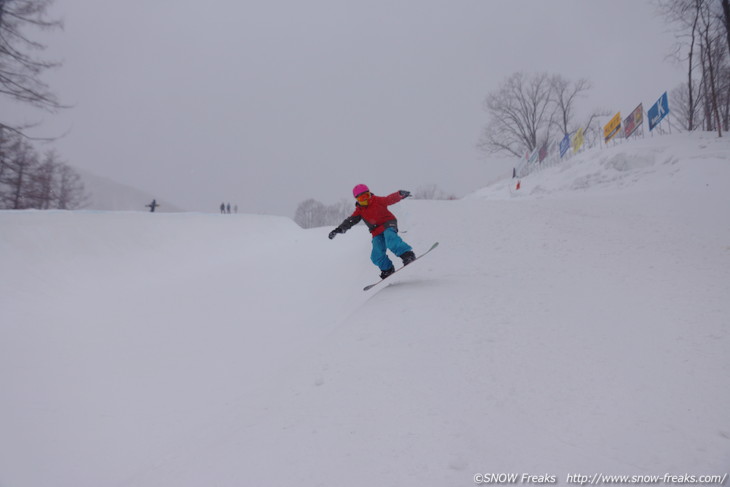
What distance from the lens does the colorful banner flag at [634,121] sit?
19.6 m

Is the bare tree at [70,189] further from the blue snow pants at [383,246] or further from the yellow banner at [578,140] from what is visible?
the yellow banner at [578,140]

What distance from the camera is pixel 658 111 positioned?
1845 centimetres

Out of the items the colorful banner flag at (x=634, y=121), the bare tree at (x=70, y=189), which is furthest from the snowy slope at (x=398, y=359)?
the bare tree at (x=70, y=189)

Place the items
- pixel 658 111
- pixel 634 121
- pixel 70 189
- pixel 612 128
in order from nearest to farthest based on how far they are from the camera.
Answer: pixel 658 111
pixel 634 121
pixel 612 128
pixel 70 189

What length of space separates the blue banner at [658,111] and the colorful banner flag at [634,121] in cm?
75

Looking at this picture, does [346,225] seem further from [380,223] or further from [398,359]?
[398,359]

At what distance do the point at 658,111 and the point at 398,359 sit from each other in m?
23.4

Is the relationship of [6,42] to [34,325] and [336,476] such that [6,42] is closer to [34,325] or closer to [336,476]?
[34,325]

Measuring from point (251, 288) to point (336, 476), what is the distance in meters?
7.58

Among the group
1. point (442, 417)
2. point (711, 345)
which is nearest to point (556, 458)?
point (442, 417)

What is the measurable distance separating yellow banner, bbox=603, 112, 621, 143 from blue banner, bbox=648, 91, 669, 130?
2.76 m

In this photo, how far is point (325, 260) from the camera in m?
11.9

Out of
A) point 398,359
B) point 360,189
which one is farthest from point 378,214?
point 398,359

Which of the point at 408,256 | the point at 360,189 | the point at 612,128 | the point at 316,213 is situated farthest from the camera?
the point at 316,213
